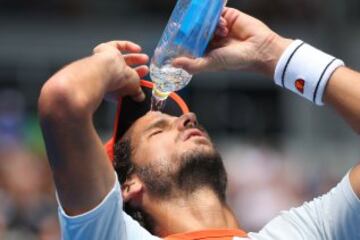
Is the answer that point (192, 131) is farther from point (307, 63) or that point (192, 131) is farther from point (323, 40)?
point (323, 40)

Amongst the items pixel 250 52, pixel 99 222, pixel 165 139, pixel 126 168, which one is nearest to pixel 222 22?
pixel 250 52

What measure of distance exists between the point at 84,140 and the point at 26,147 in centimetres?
697

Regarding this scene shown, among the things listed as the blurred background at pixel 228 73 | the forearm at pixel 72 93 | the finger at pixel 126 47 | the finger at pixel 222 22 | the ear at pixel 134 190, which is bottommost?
the blurred background at pixel 228 73

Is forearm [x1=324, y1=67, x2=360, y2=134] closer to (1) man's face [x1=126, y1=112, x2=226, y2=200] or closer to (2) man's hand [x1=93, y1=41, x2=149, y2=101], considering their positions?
(1) man's face [x1=126, y1=112, x2=226, y2=200]

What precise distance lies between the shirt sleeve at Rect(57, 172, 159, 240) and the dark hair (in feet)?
1.77

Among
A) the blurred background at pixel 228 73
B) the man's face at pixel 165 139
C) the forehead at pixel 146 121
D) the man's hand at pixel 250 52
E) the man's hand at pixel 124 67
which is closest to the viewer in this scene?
the man's hand at pixel 124 67

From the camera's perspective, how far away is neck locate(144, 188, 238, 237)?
165 inches

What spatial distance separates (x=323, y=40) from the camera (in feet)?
44.0

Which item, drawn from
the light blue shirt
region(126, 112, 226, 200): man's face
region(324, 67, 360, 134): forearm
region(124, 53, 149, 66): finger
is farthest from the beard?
region(324, 67, 360, 134): forearm

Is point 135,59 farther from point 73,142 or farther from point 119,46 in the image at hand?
point 73,142

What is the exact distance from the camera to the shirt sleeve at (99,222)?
3617 millimetres

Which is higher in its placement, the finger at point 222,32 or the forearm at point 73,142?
the finger at point 222,32

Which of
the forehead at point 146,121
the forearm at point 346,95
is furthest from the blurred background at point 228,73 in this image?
the forearm at point 346,95

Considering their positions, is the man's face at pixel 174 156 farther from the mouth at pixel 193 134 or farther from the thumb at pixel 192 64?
the thumb at pixel 192 64
